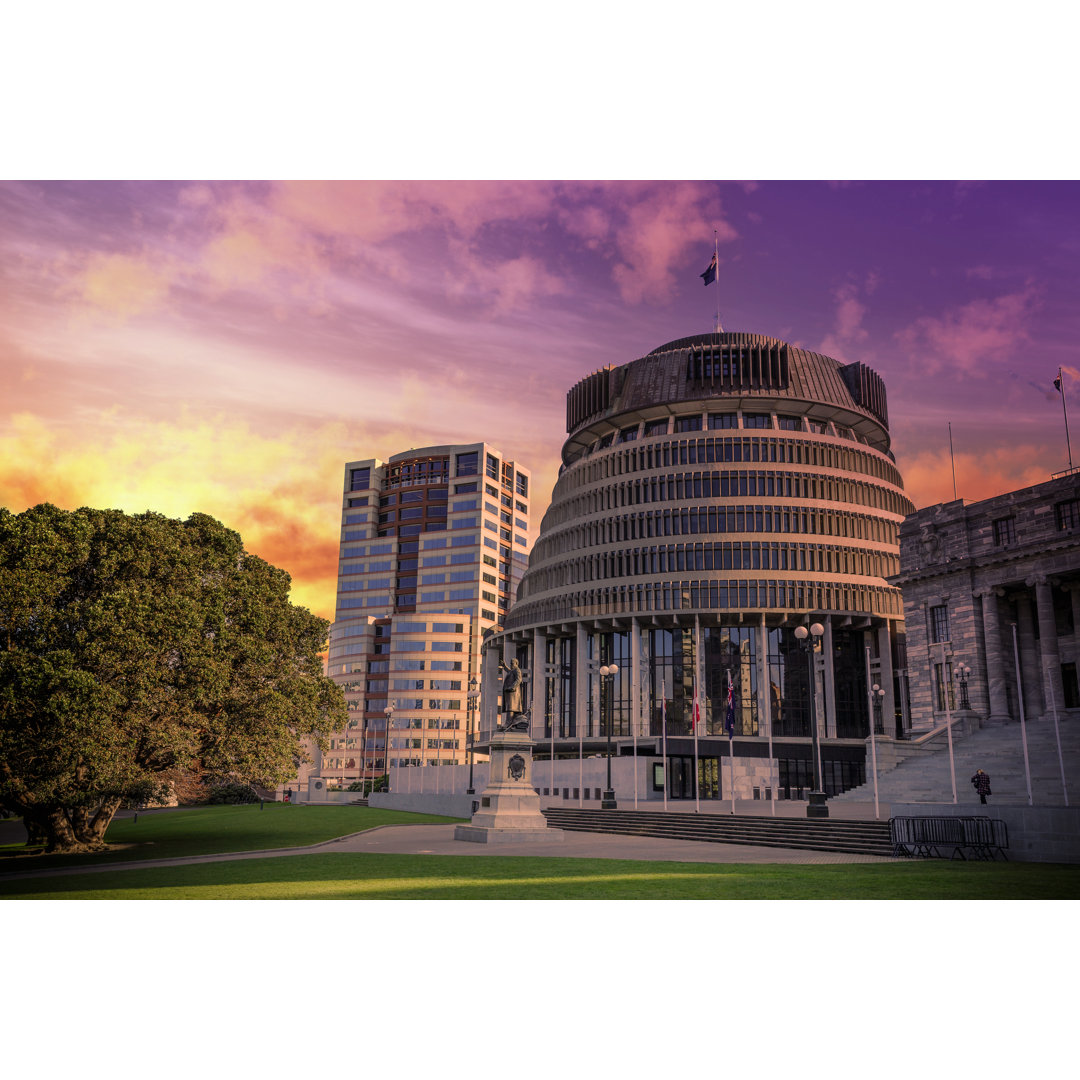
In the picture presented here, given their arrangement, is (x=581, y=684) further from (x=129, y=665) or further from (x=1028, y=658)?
(x=129, y=665)

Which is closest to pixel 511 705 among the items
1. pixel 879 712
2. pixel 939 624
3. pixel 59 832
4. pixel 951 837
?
pixel 951 837

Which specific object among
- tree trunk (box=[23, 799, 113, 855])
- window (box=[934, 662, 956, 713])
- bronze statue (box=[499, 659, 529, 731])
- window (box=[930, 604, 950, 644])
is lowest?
tree trunk (box=[23, 799, 113, 855])

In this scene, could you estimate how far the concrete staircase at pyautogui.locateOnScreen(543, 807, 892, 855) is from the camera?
102ft

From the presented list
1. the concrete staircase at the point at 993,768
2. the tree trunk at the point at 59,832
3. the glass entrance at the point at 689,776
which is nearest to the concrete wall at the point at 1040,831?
the concrete staircase at the point at 993,768

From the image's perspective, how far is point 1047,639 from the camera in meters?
50.8

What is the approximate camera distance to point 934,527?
194ft

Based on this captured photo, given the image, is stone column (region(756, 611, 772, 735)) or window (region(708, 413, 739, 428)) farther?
window (region(708, 413, 739, 428))

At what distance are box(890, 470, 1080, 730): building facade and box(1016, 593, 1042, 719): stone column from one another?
57mm

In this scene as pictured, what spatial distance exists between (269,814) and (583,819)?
81.3 feet

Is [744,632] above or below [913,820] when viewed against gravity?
above

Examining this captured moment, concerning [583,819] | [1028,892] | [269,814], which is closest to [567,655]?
[269,814]

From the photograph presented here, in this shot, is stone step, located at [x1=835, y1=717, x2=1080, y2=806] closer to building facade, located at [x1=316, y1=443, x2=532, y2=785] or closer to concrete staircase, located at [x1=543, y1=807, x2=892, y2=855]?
concrete staircase, located at [x1=543, y1=807, x2=892, y2=855]

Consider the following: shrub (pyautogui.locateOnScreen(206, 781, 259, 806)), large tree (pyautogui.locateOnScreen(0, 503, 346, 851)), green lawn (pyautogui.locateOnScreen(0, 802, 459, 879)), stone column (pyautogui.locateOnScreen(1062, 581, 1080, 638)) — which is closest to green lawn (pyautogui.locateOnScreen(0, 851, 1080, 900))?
large tree (pyautogui.locateOnScreen(0, 503, 346, 851))

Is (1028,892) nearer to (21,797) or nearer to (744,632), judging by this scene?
(21,797)
